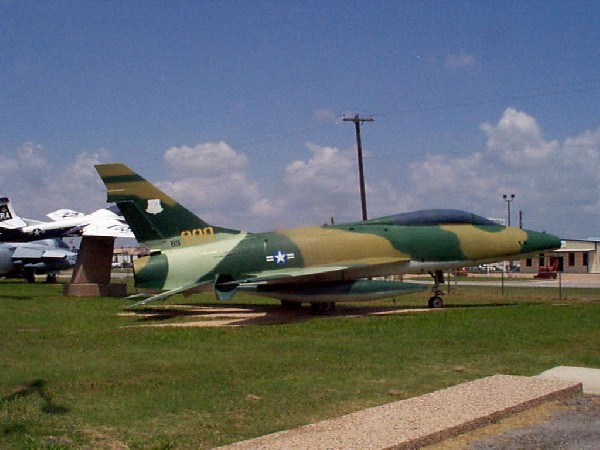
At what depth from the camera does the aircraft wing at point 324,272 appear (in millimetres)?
18062

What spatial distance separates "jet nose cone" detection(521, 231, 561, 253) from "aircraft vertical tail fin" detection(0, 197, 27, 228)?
107 ft

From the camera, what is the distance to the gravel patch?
6.02 meters

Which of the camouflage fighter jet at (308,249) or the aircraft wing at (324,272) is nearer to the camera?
the aircraft wing at (324,272)

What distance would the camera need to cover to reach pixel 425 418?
6.80 m

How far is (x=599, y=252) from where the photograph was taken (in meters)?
62.9

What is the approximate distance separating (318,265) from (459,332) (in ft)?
20.6

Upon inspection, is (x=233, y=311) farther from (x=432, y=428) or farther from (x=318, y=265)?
(x=432, y=428)

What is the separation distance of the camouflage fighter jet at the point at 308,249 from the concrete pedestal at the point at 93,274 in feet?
33.3

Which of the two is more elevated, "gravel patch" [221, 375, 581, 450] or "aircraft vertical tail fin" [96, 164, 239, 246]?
"aircraft vertical tail fin" [96, 164, 239, 246]

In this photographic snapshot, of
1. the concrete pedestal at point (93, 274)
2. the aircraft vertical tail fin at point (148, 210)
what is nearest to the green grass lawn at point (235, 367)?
the aircraft vertical tail fin at point (148, 210)

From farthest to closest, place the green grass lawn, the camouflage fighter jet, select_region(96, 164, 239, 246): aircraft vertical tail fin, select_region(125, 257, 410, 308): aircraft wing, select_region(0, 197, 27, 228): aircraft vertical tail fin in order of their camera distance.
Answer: select_region(0, 197, 27, 228): aircraft vertical tail fin → select_region(96, 164, 239, 246): aircraft vertical tail fin → the camouflage fighter jet → select_region(125, 257, 410, 308): aircraft wing → the green grass lawn

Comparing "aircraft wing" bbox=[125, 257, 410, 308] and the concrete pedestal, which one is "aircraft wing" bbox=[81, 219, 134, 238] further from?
"aircraft wing" bbox=[125, 257, 410, 308]

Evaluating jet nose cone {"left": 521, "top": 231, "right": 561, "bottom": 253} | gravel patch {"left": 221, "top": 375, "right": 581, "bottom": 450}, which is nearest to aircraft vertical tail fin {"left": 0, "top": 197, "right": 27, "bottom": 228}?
jet nose cone {"left": 521, "top": 231, "right": 561, "bottom": 253}

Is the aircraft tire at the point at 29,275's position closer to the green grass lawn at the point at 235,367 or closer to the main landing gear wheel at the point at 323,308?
the green grass lawn at the point at 235,367
